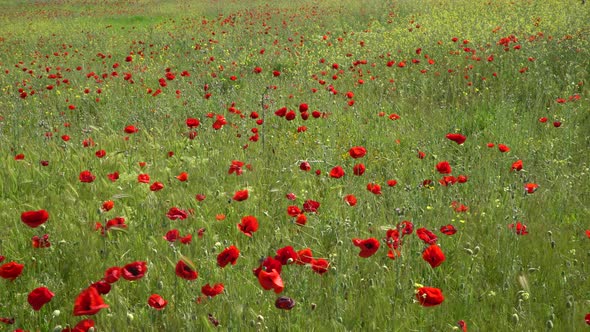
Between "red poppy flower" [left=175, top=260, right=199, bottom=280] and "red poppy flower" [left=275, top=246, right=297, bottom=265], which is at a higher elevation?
"red poppy flower" [left=275, top=246, right=297, bottom=265]

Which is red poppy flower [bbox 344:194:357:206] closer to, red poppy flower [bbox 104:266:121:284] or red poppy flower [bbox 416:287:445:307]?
red poppy flower [bbox 416:287:445:307]

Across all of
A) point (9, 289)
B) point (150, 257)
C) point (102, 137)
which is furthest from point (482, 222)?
point (102, 137)

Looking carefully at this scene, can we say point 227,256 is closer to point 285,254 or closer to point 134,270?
point 285,254

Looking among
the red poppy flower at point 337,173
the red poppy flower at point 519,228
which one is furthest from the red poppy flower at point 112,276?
the red poppy flower at point 519,228

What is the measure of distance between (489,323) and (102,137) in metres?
3.81

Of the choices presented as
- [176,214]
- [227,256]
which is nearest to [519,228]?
[227,256]

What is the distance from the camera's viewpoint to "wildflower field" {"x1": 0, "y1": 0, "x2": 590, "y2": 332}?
206cm

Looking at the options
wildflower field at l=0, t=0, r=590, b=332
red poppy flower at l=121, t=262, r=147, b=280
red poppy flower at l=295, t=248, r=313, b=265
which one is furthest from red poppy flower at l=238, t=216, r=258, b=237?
red poppy flower at l=121, t=262, r=147, b=280

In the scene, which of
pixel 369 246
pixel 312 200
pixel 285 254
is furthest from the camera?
pixel 312 200

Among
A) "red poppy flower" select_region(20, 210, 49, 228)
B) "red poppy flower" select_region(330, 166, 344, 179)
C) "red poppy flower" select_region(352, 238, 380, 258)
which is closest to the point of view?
"red poppy flower" select_region(352, 238, 380, 258)

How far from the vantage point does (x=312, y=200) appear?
3.09 m

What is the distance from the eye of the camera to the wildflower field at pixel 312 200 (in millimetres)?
2057

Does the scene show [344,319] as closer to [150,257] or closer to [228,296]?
[228,296]

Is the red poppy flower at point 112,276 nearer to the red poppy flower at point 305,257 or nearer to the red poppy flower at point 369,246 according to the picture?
the red poppy flower at point 305,257
